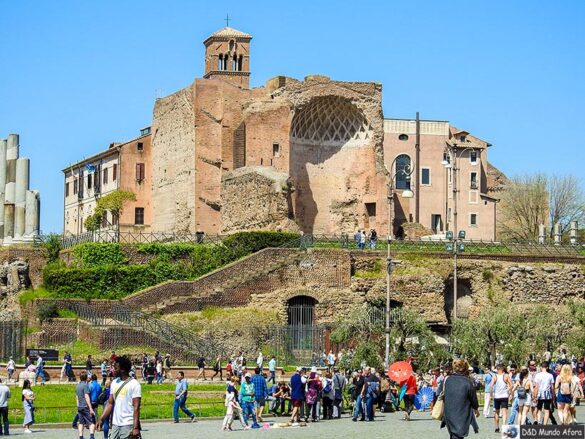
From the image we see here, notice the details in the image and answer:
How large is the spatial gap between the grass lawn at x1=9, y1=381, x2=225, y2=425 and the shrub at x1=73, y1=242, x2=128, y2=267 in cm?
1641

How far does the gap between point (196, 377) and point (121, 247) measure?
47.5 feet

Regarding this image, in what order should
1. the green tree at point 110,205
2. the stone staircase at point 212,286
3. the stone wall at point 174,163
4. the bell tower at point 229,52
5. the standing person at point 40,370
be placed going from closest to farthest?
1. the standing person at point 40,370
2. the stone staircase at point 212,286
3. the stone wall at point 174,163
4. the green tree at point 110,205
5. the bell tower at point 229,52

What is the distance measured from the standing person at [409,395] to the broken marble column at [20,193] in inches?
1370

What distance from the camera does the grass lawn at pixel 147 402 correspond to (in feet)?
109

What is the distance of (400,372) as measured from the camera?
117 ft

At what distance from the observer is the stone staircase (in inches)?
2199

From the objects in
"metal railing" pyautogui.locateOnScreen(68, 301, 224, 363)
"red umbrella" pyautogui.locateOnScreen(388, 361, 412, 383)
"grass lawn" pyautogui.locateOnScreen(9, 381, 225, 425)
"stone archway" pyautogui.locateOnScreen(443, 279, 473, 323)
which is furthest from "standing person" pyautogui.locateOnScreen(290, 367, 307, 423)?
"stone archway" pyautogui.locateOnScreen(443, 279, 473, 323)

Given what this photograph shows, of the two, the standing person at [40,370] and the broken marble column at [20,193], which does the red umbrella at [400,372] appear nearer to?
the standing person at [40,370]

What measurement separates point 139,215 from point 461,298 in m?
21.9

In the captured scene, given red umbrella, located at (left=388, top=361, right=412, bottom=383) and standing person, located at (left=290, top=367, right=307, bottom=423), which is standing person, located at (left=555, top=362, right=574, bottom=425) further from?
standing person, located at (left=290, top=367, right=307, bottom=423)

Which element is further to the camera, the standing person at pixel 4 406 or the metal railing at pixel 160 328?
the metal railing at pixel 160 328

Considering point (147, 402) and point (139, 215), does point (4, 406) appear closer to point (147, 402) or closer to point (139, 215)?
point (147, 402)

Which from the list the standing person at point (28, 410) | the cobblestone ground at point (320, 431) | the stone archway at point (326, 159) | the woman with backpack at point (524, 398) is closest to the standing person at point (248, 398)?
the cobblestone ground at point (320, 431)

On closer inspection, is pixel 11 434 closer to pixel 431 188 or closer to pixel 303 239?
pixel 303 239
